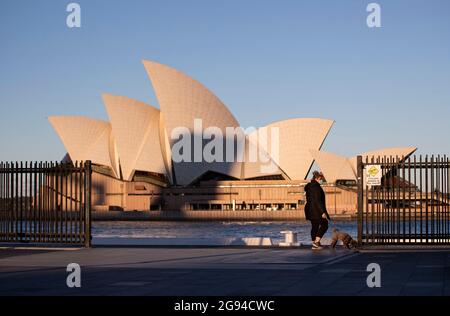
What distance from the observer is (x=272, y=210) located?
7506cm

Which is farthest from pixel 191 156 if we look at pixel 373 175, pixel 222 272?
pixel 222 272

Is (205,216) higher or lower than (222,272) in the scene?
lower

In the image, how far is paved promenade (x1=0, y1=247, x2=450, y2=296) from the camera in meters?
8.54

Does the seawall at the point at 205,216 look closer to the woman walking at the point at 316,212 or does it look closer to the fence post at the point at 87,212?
the fence post at the point at 87,212

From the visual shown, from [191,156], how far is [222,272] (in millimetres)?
61592

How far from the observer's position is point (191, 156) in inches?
2840

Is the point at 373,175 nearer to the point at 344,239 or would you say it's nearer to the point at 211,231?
the point at 344,239

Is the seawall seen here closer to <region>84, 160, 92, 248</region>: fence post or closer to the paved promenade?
<region>84, 160, 92, 248</region>: fence post

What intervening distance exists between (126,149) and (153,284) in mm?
60898

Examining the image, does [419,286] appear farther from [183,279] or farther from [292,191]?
[292,191]

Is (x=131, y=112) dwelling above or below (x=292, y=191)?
above

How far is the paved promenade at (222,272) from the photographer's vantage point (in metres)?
8.54

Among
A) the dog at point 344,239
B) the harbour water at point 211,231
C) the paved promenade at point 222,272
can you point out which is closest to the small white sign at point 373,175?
the dog at point 344,239
